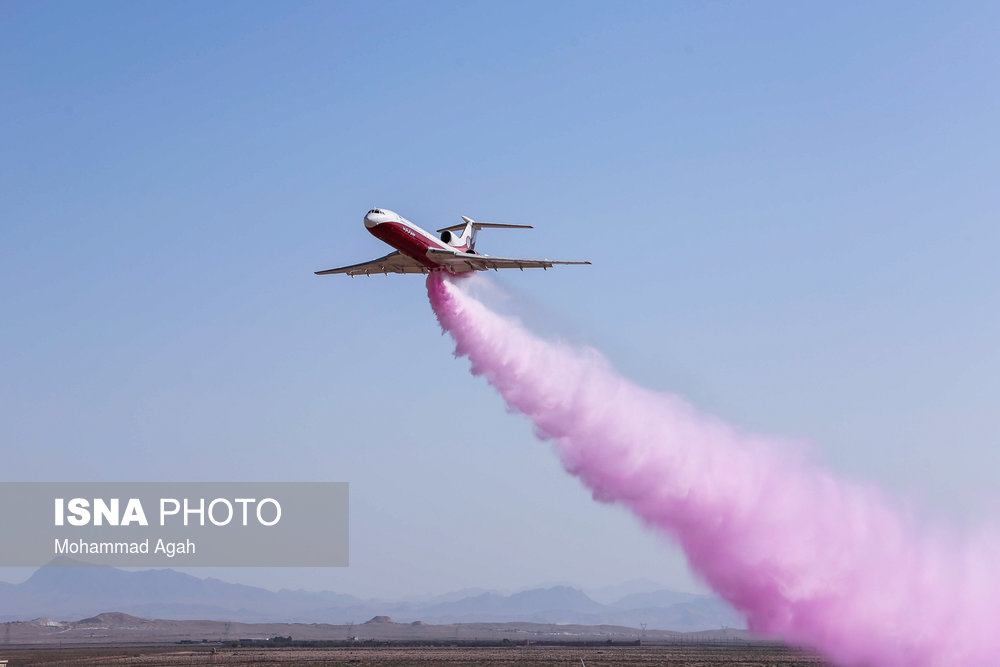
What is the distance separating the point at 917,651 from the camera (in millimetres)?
57156

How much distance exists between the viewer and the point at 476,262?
69.7m

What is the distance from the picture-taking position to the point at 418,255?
68375mm

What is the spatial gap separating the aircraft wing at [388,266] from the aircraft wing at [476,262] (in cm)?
241

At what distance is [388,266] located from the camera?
72.0 meters

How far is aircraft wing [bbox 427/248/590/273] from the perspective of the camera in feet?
224

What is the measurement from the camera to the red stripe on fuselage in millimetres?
65500

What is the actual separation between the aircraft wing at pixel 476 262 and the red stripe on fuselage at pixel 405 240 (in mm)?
600

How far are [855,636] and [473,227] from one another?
3969 centimetres

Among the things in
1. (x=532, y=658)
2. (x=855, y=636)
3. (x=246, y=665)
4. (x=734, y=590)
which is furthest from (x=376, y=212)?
(x=532, y=658)

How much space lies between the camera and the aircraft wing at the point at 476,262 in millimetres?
68125

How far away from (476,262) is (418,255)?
162 inches

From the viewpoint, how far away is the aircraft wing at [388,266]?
70688mm

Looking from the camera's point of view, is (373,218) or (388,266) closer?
(373,218)

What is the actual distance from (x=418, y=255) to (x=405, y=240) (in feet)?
7.13
